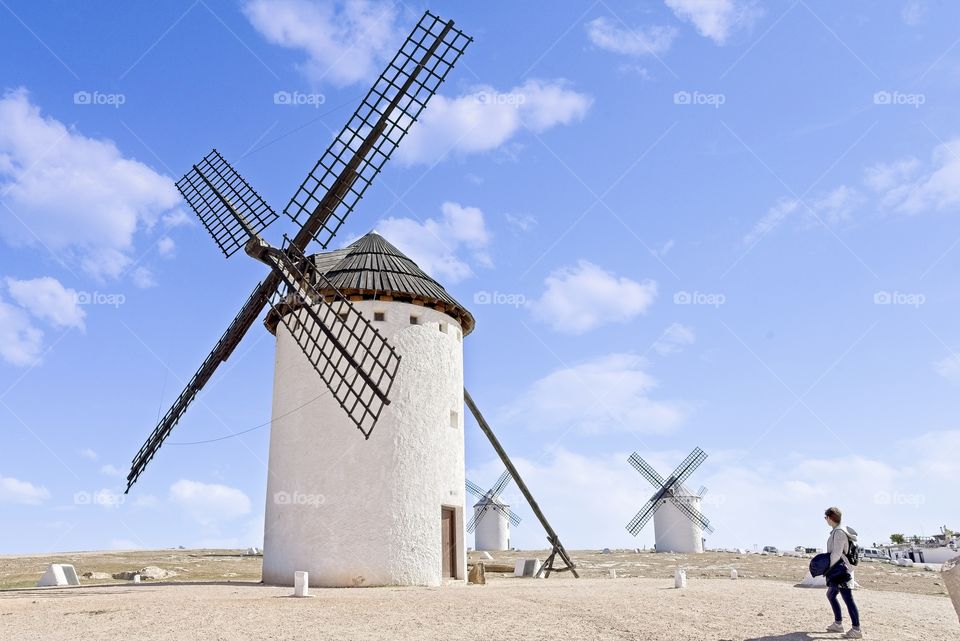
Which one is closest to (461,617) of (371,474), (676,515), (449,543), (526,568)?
(371,474)

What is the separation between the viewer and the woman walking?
746 centimetres

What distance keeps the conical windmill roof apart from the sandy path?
7.12 metres

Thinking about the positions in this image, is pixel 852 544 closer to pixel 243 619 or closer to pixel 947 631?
pixel 947 631

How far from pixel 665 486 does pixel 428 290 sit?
35.2 m

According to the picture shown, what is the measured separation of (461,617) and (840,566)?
456 centimetres

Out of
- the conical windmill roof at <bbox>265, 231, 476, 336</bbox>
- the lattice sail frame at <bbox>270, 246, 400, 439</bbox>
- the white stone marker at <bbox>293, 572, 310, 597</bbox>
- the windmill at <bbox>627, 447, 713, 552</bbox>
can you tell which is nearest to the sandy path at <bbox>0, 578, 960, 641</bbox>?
the white stone marker at <bbox>293, 572, 310, 597</bbox>

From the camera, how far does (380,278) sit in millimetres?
16844

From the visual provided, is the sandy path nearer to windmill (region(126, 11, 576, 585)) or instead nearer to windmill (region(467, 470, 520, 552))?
windmill (region(126, 11, 576, 585))

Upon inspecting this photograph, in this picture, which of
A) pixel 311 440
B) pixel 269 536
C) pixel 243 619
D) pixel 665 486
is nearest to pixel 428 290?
pixel 311 440

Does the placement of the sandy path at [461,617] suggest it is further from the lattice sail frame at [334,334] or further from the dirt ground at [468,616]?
the lattice sail frame at [334,334]

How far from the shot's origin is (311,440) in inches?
620

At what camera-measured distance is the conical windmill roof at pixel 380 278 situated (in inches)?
647

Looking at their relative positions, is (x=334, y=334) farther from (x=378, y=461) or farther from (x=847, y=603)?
(x=847, y=603)

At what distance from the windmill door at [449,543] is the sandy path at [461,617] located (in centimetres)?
436
